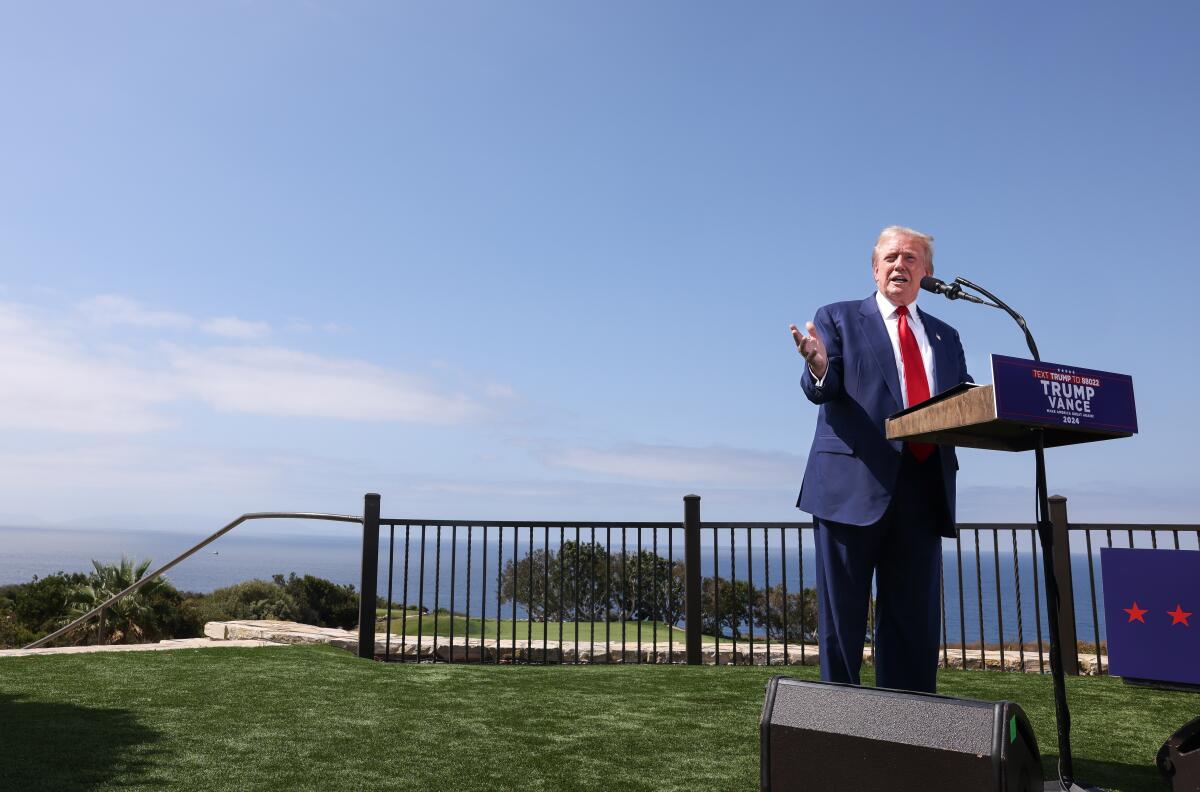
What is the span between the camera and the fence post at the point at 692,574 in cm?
634

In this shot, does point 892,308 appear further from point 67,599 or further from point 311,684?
point 67,599

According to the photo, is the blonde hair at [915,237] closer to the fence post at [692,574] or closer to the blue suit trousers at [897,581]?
the blue suit trousers at [897,581]

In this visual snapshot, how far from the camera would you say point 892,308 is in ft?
9.34

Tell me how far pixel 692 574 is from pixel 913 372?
3974 millimetres

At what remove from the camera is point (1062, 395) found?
2146 millimetres

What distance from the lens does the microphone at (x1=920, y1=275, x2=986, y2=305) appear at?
275cm

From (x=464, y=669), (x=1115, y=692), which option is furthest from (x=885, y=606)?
(x=464, y=669)

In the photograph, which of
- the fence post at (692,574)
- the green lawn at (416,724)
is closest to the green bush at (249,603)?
the green lawn at (416,724)

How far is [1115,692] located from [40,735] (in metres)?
5.57

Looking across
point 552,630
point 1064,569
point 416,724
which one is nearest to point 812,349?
point 416,724

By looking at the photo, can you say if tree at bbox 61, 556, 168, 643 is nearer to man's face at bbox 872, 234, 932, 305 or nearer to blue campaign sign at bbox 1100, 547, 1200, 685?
man's face at bbox 872, 234, 932, 305

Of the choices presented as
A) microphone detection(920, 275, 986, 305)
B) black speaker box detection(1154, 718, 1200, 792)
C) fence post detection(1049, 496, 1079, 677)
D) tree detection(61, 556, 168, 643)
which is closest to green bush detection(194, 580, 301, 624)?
tree detection(61, 556, 168, 643)

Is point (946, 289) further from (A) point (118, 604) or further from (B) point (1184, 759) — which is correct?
(A) point (118, 604)

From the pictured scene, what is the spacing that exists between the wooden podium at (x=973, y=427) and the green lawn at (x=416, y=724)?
135 centimetres
